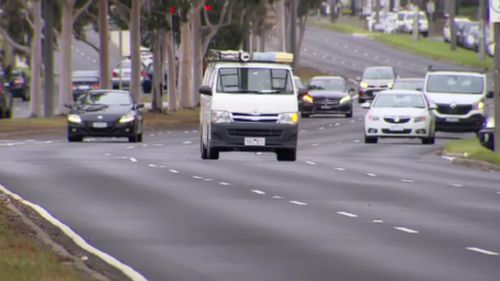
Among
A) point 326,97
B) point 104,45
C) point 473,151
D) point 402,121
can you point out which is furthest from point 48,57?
point 473,151

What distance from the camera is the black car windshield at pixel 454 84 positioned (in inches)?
1965

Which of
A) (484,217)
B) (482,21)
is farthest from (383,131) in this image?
(482,21)

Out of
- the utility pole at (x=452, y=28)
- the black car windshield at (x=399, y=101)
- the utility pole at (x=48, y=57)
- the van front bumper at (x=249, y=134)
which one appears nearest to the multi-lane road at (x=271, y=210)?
the van front bumper at (x=249, y=134)

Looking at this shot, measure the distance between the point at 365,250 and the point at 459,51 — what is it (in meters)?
104

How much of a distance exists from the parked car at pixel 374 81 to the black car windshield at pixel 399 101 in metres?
29.0

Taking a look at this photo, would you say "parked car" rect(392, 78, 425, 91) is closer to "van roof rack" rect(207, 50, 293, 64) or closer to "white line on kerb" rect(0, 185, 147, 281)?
"van roof rack" rect(207, 50, 293, 64)

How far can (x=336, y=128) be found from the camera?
5734cm

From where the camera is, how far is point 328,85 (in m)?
63.5

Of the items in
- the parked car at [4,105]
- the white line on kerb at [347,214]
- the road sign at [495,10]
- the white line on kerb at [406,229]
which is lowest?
the parked car at [4,105]

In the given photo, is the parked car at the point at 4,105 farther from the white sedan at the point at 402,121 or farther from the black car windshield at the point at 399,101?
the white sedan at the point at 402,121

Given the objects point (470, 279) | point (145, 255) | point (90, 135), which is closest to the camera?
point (470, 279)

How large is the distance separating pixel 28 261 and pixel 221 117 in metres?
18.1

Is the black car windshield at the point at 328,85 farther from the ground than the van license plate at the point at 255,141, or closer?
closer

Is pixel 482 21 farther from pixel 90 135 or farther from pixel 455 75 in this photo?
pixel 90 135
